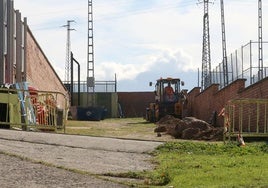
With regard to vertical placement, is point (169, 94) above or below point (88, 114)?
above

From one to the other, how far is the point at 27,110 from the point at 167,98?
2360 cm

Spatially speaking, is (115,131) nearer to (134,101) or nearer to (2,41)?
(2,41)

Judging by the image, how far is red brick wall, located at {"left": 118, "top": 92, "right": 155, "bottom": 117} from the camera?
2712 inches

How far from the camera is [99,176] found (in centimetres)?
1040

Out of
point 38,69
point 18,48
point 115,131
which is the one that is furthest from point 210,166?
point 38,69

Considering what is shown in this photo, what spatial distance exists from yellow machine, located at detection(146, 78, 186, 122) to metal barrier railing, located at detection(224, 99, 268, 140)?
20.1 meters

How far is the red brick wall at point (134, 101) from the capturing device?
68875mm

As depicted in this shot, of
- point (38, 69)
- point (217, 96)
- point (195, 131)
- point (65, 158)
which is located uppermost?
point (38, 69)

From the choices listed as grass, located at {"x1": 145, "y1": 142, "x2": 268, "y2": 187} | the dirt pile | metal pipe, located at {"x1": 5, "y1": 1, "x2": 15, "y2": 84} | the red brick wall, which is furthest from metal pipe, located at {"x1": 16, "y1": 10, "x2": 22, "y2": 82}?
the red brick wall

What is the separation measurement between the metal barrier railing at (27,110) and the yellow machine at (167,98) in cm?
2050

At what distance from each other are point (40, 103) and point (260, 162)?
1190cm

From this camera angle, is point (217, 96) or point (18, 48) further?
point (217, 96)

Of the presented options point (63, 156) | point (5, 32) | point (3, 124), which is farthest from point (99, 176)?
point (5, 32)

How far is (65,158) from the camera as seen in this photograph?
12.4 m
